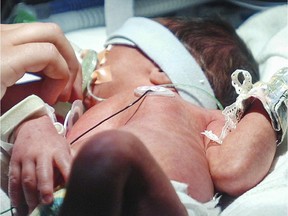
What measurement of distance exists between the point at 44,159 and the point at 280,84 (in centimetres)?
46

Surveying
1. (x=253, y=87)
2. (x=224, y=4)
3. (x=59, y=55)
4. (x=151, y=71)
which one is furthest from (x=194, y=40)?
(x=224, y=4)

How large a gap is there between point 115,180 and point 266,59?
2.49ft

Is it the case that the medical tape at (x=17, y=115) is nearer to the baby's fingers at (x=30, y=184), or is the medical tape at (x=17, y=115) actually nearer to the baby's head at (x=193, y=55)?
the baby's fingers at (x=30, y=184)

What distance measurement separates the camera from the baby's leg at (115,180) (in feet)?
2.09

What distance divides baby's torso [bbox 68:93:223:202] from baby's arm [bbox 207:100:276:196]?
22mm

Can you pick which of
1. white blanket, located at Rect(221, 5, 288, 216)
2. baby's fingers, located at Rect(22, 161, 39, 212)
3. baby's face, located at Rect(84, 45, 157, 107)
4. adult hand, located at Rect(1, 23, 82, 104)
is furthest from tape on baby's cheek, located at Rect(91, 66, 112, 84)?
baby's fingers, located at Rect(22, 161, 39, 212)

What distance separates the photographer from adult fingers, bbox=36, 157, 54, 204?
75 cm

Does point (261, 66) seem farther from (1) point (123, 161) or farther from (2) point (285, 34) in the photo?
(1) point (123, 161)

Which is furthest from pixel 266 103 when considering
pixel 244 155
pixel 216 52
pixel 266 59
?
pixel 266 59

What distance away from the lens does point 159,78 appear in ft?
3.74

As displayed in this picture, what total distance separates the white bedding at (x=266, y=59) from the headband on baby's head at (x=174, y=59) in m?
0.17

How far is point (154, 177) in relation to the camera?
68cm

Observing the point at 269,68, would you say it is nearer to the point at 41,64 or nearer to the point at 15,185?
the point at 41,64

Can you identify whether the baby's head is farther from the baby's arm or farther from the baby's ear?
the baby's arm
